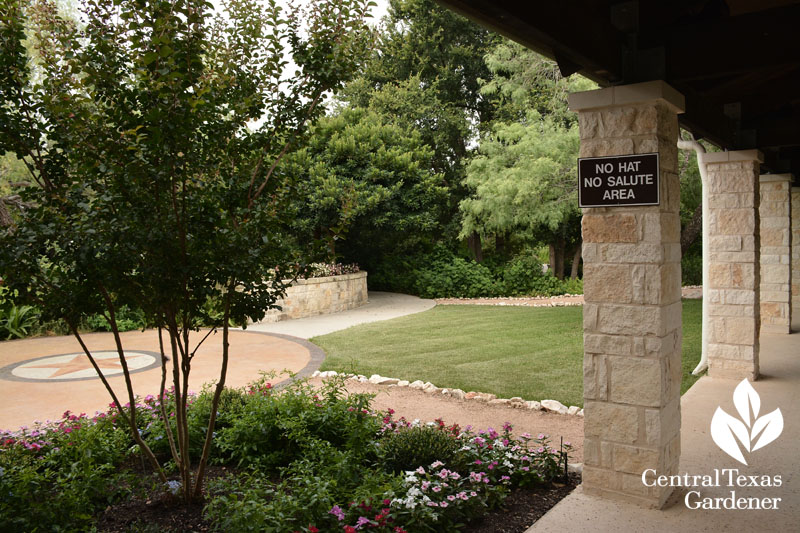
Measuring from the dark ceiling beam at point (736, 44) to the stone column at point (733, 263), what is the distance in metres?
2.95

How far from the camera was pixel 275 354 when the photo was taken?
8.57 metres

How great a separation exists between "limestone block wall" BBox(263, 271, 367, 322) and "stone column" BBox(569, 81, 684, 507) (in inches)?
347

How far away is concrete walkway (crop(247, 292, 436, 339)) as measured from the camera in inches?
426

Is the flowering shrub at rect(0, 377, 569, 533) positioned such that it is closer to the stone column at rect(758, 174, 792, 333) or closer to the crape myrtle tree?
the crape myrtle tree

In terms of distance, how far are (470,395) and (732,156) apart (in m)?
3.63

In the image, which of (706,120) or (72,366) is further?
(72,366)

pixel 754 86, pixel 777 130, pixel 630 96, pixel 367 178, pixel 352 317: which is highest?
pixel 367 178

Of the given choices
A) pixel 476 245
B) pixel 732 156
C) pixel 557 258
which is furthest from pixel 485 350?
pixel 476 245

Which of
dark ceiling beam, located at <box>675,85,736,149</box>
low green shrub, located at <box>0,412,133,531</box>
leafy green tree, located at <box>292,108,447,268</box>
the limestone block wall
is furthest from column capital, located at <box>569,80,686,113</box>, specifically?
leafy green tree, located at <box>292,108,447,268</box>

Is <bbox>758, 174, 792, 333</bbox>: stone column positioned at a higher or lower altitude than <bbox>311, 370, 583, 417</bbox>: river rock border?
higher

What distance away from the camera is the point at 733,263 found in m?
6.17

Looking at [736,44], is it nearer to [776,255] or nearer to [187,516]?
[187,516]

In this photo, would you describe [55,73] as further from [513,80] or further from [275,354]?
[513,80]

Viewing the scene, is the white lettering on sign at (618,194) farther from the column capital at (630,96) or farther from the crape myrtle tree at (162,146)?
the crape myrtle tree at (162,146)
